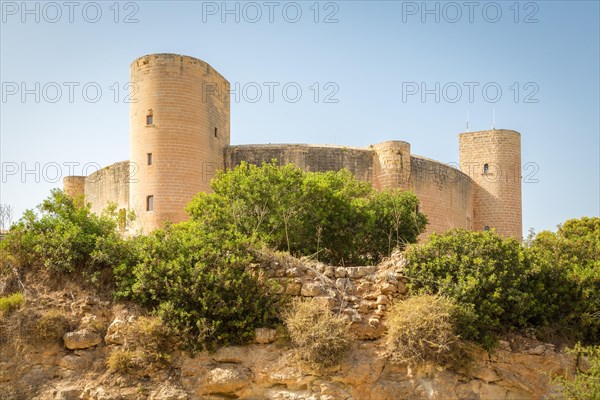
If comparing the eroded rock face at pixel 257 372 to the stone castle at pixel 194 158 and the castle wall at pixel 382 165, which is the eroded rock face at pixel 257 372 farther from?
the castle wall at pixel 382 165

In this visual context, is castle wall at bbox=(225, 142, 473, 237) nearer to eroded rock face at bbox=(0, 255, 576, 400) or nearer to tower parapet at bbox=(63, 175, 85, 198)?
tower parapet at bbox=(63, 175, 85, 198)

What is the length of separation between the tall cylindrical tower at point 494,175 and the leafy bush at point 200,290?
20.9 metres

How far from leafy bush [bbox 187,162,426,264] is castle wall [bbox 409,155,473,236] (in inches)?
283

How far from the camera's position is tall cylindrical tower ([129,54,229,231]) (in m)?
20.8

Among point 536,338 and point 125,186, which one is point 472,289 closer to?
point 536,338

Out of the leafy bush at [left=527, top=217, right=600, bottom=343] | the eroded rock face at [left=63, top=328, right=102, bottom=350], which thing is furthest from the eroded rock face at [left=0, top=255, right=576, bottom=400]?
the leafy bush at [left=527, top=217, right=600, bottom=343]

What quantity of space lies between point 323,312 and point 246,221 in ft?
13.9

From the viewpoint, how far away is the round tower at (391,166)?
2395 centimetres

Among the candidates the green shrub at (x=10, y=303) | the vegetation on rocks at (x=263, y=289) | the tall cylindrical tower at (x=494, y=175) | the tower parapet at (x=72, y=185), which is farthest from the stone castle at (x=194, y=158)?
the green shrub at (x=10, y=303)

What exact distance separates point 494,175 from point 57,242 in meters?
23.0

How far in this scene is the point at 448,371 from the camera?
424 inches

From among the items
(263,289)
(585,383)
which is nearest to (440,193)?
(585,383)

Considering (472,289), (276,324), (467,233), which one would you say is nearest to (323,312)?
(276,324)

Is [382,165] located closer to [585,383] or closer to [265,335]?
[265,335]
